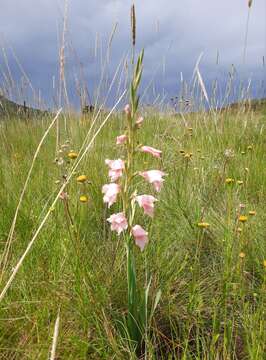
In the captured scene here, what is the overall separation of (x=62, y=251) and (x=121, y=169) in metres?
0.70

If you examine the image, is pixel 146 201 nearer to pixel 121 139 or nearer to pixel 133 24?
pixel 121 139

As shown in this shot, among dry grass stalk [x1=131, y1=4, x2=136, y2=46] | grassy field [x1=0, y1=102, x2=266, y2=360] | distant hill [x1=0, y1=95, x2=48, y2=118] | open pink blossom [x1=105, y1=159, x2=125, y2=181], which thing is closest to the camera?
open pink blossom [x1=105, y1=159, x2=125, y2=181]

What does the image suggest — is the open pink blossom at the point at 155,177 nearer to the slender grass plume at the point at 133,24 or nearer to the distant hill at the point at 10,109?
the slender grass plume at the point at 133,24

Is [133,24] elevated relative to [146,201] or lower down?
elevated

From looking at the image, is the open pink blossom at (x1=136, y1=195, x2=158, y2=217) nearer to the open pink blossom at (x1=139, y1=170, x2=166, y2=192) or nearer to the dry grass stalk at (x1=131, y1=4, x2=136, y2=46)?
the open pink blossom at (x1=139, y1=170, x2=166, y2=192)

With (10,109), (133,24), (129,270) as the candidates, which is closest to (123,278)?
(129,270)

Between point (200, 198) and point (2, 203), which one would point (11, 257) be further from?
point (200, 198)

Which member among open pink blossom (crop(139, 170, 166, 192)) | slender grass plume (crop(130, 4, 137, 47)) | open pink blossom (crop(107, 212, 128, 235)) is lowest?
open pink blossom (crop(107, 212, 128, 235))

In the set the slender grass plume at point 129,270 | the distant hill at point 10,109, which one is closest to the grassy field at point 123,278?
the slender grass plume at point 129,270

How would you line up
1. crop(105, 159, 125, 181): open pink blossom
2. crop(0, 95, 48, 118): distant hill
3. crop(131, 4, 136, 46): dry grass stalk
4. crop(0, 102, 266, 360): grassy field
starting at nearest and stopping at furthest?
crop(105, 159, 125, 181): open pink blossom, crop(0, 102, 266, 360): grassy field, crop(131, 4, 136, 46): dry grass stalk, crop(0, 95, 48, 118): distant hill

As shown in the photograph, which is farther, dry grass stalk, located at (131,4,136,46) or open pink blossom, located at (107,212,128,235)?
dry grass stalk, located at (131,4,136,46)

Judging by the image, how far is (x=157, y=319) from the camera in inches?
64.2

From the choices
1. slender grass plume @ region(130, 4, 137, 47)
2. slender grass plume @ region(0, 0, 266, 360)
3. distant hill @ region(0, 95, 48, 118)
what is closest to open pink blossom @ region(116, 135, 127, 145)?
slender grass plume @ region(0, 0, 266, 360)

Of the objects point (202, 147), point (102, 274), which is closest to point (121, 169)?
point (102, 274)
